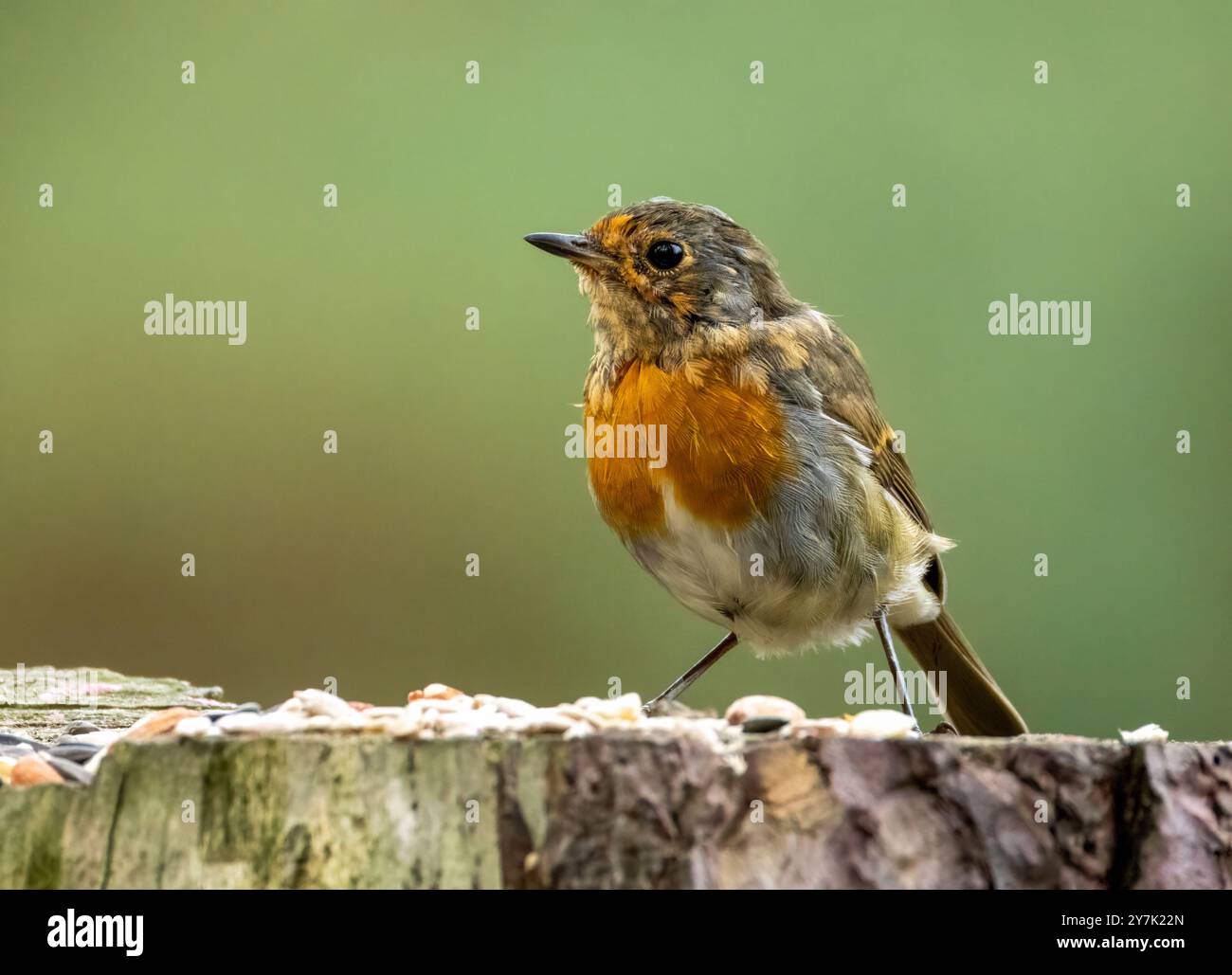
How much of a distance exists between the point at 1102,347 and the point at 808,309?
2761 mm

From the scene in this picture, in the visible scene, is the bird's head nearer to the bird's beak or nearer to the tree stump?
the bird's beak

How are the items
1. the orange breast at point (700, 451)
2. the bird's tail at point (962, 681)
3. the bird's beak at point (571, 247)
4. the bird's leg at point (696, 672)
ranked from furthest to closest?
the bird's tail at point (962, 681) < the bird's leg at point (696, 672) < the bird's beak at point (571, 247) < the orange breast at point (700, 451)

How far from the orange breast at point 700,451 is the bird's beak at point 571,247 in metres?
0.43

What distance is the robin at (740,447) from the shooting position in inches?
153

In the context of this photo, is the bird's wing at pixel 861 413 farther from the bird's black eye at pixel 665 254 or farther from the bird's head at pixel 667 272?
the bird's black eye at pixel 665 254

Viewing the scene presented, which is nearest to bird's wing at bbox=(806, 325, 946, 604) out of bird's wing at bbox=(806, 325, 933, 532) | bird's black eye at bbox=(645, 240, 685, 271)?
bird's wing at bbox=(806, 325, 933, 532)

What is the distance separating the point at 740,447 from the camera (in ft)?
12.7

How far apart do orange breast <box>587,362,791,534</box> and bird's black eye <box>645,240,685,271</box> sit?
37cm

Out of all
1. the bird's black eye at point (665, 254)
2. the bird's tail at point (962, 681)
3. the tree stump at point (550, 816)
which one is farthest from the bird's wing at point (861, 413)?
the tree stump at point (550, 816)

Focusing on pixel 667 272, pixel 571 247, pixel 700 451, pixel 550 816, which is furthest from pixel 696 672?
pixel 550 816

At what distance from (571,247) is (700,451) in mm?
809

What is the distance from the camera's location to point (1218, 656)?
6180 millimetres

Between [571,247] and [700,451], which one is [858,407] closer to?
[700,451]

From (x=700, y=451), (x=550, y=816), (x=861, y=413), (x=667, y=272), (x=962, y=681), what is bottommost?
(x=550, y=816)
